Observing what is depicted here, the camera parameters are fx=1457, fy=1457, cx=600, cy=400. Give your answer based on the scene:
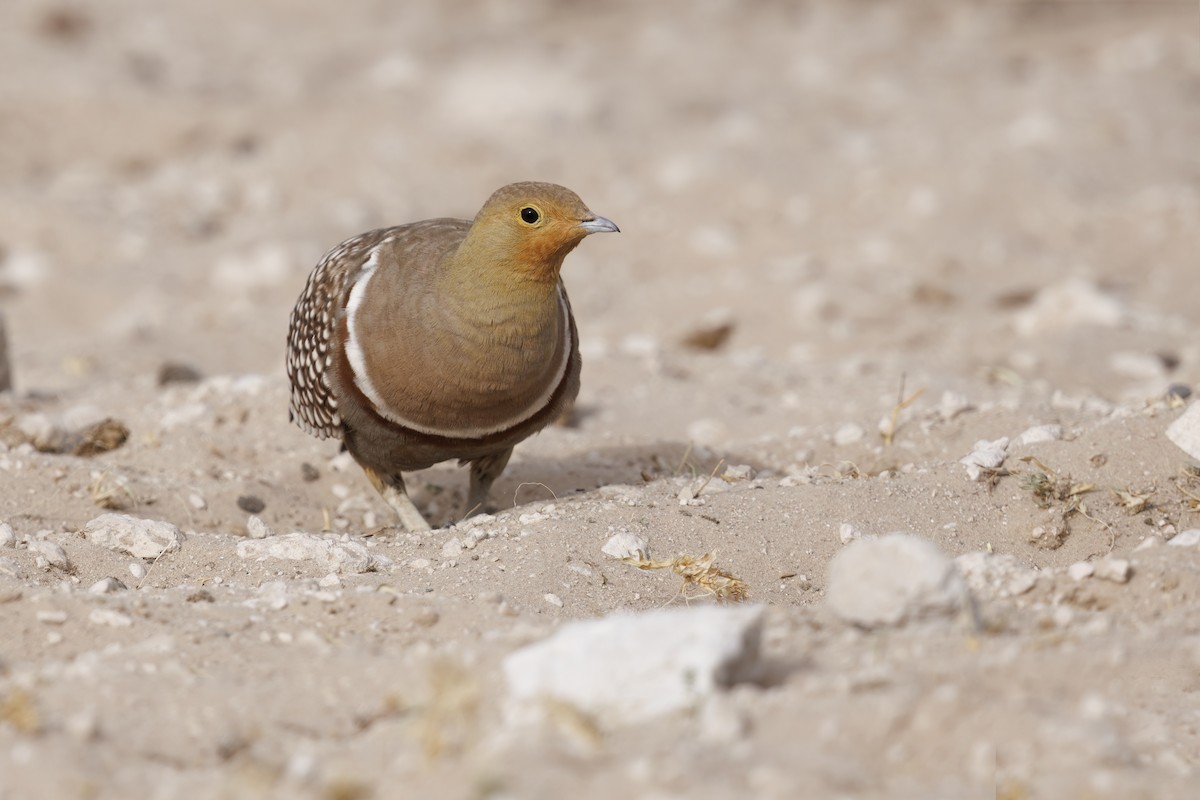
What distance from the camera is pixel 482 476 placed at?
17.2 ft

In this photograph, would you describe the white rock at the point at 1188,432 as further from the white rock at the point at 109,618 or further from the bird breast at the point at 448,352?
the white rock at the point at 109,618

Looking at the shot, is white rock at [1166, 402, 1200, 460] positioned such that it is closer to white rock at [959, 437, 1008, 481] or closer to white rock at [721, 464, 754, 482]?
white rock at [959, 437, 1008, 481]

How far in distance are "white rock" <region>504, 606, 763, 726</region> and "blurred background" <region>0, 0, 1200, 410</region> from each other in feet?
14.1

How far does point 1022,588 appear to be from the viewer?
142 inches

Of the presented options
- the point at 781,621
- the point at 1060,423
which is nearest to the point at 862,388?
the point at 1060,423

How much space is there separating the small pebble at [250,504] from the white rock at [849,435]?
7.15 ft

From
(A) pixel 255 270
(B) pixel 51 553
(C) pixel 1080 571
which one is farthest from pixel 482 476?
(A) pixel 255 270

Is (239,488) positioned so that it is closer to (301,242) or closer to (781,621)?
(781,621)

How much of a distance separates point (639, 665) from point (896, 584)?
26.3 inches

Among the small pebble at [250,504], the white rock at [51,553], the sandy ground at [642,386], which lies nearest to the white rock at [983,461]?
the sandy ground at [642,386]

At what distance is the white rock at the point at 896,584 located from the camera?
3.13m

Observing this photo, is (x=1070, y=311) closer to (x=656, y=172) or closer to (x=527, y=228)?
(x=656, y=172)

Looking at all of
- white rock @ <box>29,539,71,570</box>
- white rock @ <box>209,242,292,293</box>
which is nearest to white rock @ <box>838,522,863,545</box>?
white rock @ <box>29,539,71,570</box>

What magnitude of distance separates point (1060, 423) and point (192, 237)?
6.52m
